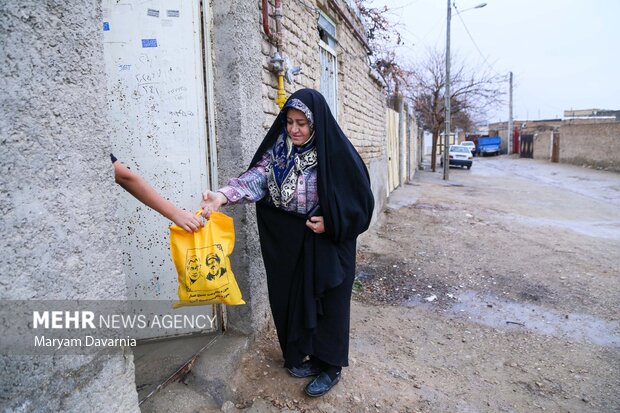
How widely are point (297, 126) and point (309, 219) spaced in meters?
0.51

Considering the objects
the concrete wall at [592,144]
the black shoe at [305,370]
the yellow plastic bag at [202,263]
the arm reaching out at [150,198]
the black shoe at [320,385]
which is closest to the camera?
the arm reaching out at [150,198]

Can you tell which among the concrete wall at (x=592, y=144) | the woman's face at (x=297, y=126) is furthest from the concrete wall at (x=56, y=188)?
the concrete wall at (x=592, y=144)

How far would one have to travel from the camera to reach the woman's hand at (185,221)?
6.26ft

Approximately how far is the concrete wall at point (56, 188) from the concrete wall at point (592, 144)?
74.2 ft

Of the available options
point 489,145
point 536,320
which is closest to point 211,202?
point 536,320

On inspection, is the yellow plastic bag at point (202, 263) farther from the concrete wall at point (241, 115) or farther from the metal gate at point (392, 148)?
the metal gate at point (392, 148)

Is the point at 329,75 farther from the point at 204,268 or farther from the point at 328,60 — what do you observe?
the point at 204,268

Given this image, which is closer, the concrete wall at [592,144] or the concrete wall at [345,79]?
the concrete wall at [345,79]

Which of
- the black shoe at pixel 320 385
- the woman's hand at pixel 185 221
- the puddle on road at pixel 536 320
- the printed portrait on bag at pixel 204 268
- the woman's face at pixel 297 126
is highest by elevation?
the woman's face at pixel 297 126

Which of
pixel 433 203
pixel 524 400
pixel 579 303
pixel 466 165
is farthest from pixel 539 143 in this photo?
pixel 524 400

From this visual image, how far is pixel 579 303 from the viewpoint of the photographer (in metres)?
4.07

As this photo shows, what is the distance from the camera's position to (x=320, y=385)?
7.75ft

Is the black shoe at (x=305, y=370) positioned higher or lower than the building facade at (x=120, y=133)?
lower

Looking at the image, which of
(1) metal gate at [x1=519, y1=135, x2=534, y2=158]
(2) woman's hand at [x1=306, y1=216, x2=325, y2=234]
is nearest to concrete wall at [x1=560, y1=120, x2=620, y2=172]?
(1) metal gate at [x1=519, y1=135, x2=534, y2=158]
